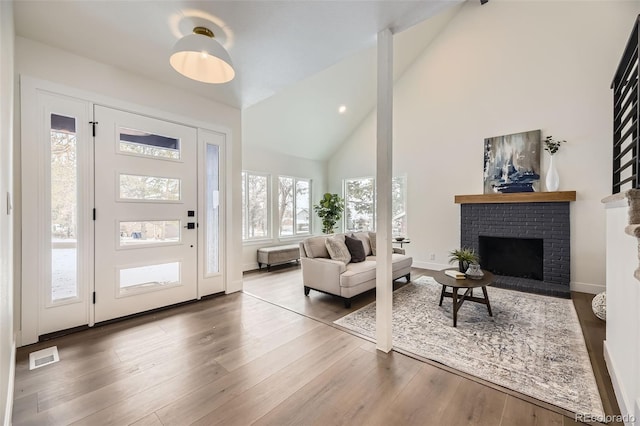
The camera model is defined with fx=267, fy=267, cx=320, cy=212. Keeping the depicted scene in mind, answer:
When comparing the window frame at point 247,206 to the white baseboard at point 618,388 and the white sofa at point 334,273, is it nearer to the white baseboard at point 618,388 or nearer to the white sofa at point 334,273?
the white sofa at point 334,273

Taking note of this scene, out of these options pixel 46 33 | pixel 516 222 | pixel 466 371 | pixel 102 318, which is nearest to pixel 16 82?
pixel 46 33

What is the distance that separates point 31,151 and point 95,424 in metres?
2.39

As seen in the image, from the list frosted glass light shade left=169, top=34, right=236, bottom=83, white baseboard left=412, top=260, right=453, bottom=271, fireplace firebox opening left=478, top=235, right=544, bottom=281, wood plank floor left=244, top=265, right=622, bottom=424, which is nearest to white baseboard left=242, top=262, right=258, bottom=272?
wood plank floor left=244, top=265, right=622, bottom=424

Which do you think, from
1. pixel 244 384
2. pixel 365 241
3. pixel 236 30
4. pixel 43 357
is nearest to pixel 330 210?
pixel 365 241

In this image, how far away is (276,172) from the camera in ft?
20.7

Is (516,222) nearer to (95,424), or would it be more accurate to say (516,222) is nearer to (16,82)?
(95,424)

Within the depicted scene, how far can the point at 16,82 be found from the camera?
2.35m

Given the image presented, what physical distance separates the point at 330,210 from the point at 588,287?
480cm

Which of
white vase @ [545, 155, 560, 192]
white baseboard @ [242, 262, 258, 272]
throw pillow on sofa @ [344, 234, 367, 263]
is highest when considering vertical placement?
white vase @ [545, 155, 560, 192]

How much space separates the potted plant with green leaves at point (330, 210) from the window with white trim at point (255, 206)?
1425mm

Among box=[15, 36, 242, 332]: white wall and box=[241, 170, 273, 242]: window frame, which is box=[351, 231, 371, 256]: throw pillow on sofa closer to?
box=[15, 36, 242, 332]: white wall

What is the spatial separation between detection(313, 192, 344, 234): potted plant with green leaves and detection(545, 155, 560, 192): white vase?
406 centimetres

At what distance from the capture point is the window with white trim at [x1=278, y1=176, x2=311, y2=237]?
21.5ft

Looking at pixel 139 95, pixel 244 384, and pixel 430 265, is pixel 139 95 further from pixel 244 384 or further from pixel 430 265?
pixel 430 265
